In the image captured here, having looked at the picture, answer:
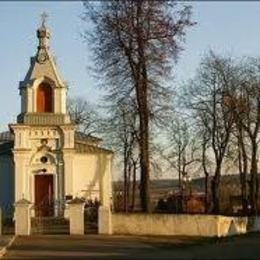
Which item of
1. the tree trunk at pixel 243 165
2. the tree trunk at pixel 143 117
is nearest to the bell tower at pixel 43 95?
the tree trunk at pixel 143 117

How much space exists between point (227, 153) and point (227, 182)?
1697 centimetres

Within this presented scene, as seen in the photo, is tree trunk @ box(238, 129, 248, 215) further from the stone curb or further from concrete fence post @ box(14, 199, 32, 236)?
the stone curb

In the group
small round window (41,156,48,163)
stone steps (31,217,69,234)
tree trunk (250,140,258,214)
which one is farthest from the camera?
tree trunk (250,140,258,214)

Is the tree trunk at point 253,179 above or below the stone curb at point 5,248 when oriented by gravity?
above

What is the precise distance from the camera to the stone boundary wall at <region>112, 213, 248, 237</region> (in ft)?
137

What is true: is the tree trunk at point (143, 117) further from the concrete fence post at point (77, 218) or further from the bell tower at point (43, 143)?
the concrete fence post at point (77, 218)

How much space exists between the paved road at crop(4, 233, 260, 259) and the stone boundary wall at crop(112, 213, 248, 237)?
225cm

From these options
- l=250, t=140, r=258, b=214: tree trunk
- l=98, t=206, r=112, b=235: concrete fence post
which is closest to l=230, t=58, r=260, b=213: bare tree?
l=250, t=140, r=258, b=214: tree trunk

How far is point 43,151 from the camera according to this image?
50.2 m

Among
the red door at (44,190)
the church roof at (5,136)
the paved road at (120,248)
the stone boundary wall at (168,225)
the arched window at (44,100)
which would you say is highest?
the arched window at (44,100)

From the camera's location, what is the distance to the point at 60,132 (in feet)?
165

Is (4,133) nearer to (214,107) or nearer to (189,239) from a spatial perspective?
(214,107)

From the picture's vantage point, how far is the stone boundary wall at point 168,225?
1644 inches

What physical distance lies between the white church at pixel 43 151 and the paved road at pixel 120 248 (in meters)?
11.1
